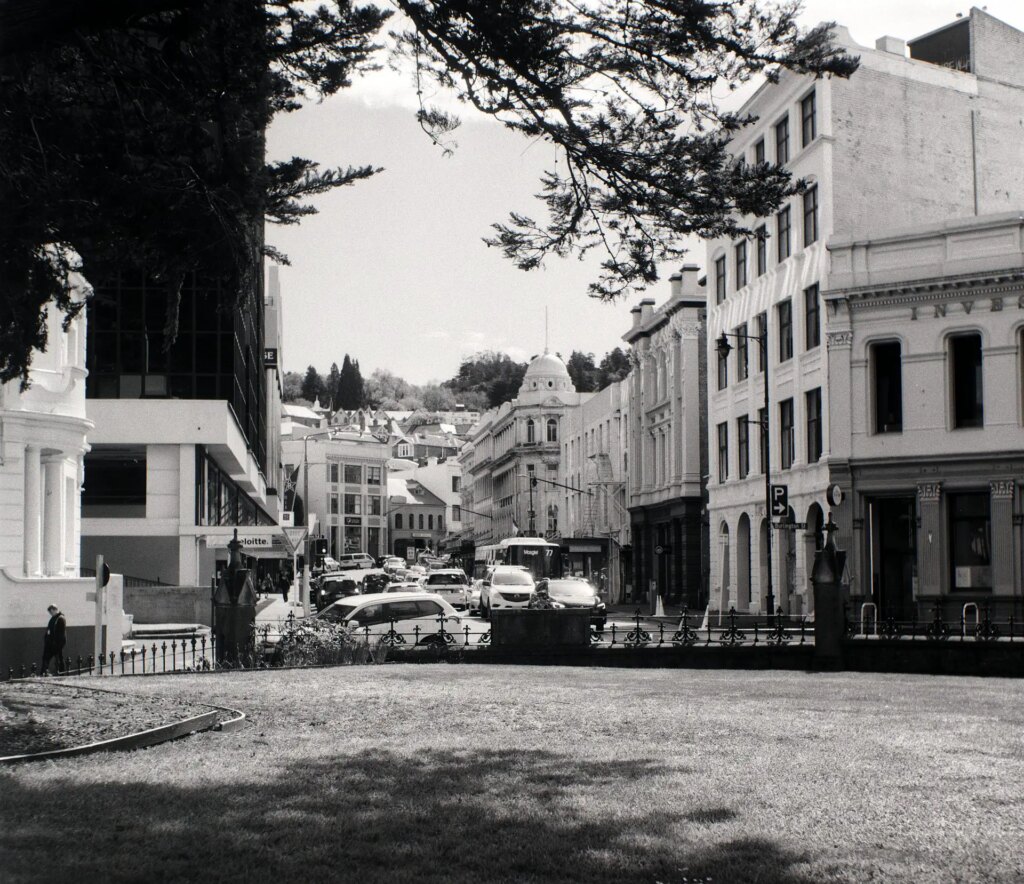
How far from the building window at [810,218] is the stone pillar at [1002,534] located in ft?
34.5

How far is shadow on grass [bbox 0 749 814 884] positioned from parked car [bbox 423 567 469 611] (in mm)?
38729

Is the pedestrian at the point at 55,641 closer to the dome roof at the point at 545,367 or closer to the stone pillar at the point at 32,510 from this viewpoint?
the stone pillar at the point at 32,510

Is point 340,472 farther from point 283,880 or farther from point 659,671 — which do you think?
point 283,880

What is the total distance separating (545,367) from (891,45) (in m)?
77.5

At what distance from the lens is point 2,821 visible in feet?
27.6

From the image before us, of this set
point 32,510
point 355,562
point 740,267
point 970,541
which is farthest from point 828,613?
point 355,562

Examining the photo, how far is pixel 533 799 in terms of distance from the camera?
960cm

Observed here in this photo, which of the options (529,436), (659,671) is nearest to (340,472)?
(529,436)

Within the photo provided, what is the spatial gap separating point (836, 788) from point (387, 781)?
10.8 ft

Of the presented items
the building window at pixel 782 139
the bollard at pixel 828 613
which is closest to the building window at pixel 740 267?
the building window at pixel 782 139

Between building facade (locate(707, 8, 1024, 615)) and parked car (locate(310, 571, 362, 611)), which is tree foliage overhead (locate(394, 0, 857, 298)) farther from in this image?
parked car (locate(310, 571, 362, 611))

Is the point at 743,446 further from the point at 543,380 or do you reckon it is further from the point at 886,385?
the point at 543,380

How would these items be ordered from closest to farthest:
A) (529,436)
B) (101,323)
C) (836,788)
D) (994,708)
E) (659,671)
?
(836,788)
(994,708)
(659,671)
(101,323)
(529,436)

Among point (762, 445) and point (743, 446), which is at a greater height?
point (743, 446)
